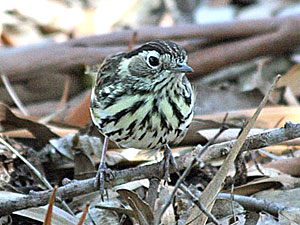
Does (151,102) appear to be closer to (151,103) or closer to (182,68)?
(151,103)

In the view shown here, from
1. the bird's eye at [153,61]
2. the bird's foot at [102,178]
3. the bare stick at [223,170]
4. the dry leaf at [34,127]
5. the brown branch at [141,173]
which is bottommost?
the bare stick at [223,170]

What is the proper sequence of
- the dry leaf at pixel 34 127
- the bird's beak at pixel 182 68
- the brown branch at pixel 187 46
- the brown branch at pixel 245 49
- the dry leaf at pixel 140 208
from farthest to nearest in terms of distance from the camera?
1. the brown branch at pixel 245 49
2. the brown branch at pixel 187 46
3. the dry leaf at pixel 34 127
4. the bird's beak at pixel 182 68
5. the dry leaf at pixel 140 208

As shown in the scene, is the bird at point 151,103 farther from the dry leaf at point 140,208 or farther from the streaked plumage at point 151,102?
the dry leaf at point 140,208

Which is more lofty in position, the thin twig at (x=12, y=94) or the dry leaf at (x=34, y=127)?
the thin twig at (x=12, y=94)

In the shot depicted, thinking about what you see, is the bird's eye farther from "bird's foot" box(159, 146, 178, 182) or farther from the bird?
"bird's foot" box(159, 146, 178, 182)

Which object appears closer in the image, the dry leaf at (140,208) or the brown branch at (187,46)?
the dry leaf at (140,208)

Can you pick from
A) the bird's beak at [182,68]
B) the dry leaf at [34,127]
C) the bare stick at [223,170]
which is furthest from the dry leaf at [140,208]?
the dry leaf at [34,127]

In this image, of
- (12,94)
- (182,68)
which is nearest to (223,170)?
(182,68)
